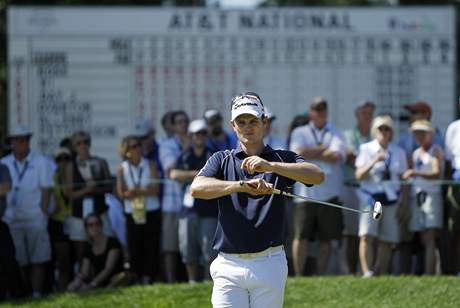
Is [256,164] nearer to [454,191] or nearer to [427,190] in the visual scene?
[454,191]

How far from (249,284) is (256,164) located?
825 millimetres

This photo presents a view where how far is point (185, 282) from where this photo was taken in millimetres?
12430

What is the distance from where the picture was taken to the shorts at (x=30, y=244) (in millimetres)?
12328

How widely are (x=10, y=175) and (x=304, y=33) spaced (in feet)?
20.3

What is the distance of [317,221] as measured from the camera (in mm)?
12000

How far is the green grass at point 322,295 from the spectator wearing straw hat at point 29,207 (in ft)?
3.72

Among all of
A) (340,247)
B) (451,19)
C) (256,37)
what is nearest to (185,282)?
(340,247)

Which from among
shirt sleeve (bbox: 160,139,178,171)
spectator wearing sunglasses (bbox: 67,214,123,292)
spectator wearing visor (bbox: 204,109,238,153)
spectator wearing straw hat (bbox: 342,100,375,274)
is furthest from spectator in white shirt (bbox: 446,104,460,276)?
spectator wearing sunglasses (bbox: 67,214,123,292)

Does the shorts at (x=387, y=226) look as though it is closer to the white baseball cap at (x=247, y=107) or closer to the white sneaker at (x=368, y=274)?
the white sneaker at (x=368, y=274)

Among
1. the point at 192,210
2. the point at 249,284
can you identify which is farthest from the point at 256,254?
the point at 192,210

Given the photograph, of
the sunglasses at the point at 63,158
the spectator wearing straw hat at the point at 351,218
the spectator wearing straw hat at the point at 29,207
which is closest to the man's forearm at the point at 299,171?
the spectator wearing straw hat at the point at 351,218

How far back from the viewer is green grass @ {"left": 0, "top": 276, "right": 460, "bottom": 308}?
408 inches

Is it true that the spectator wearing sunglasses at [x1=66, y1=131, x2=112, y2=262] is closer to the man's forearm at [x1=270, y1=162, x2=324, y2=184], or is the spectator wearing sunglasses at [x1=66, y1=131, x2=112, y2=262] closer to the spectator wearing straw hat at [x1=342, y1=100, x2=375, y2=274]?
the spectator wearing straw hat at [x1=342, y1=100, x2=375, y2=274]

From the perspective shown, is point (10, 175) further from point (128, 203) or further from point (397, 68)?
point (397, 68)
